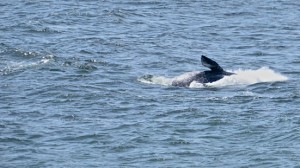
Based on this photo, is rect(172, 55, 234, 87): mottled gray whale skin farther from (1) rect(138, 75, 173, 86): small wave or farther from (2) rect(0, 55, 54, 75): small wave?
(2) rect(0, 55, 54, 75): small wave

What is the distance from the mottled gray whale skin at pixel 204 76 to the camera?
119 ft

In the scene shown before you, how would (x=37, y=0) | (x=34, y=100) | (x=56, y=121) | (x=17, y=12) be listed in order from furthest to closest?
(x=37, y=0) < (x=17, y=12) < (x=34, y=100) < (x=56, y=121)

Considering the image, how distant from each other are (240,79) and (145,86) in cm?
372

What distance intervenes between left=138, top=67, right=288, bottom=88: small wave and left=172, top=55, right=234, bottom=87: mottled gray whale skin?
0.22m

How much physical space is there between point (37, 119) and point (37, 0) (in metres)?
28.5

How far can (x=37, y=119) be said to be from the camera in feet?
101

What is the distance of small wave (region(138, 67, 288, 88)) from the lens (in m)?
36.3

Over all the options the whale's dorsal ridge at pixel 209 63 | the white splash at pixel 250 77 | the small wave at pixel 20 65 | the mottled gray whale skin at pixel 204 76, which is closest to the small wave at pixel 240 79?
the white splash at pixel 250 77

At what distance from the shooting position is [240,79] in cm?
3694

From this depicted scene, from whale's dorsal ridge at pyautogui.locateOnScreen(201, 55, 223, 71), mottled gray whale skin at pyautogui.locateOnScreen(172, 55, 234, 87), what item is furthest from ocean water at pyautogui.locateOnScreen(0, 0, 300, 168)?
whale's dorsal ridge at pyautogui.locateOnScreen(201, 55, 223, 71)

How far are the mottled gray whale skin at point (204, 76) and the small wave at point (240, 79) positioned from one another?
221 millimetres

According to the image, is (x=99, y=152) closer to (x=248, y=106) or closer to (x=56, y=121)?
(x=56, y=121)

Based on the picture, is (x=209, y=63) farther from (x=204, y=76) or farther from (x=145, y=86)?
(x=145, y=86)

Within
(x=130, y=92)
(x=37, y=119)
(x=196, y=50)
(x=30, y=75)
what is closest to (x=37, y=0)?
(x=196, y=50)
